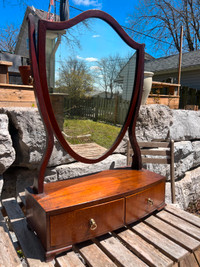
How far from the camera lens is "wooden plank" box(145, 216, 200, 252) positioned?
1242mm

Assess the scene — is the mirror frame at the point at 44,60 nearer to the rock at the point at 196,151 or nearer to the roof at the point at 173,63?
Result: the rock at the point at 196,151

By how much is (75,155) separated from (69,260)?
2.08 ft

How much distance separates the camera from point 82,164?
223cm

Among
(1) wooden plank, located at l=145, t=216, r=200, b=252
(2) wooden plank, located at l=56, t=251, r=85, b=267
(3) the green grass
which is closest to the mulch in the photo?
(1) wooden plank, located at l=145, t=216, r=200, b=252

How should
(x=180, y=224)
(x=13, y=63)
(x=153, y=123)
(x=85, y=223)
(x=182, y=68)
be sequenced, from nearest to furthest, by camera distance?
(x=85, y=223) < (x=180, y=224) < (x=153, y=123) < (x=13, y=63) < (x=182, y=68)

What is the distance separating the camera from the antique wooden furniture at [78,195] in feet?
3.71

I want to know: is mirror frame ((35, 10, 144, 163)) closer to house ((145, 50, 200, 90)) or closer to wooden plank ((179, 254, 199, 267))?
wooden plank ((179, 254, 199, 267))

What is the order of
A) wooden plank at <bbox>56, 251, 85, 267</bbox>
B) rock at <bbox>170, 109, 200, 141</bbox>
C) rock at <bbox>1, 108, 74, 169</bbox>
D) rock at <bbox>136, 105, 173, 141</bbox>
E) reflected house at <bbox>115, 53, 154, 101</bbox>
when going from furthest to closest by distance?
1. rock at <bbox>170, 109, 200, 141</bbox>
2. rock at <bbox>136, 105, 173, 141</bbox>
3. rock at <bbox>1, 108, 74, 169</bbox>
4. reflected house at <bbox>115, 53, 154, 101</bbox>
5. wooden plank at <bbox>56, 251, 85, 267</bbox>

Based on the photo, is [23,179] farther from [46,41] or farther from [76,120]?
[46,41]

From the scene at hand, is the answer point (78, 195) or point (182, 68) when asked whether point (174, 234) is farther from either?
point (182, 68)

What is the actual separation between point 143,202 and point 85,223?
0.48m

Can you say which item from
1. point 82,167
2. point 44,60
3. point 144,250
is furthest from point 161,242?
point 44,60

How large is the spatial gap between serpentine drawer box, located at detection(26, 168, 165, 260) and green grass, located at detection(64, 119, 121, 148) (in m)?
0.28

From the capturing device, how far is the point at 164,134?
2.88 metres
